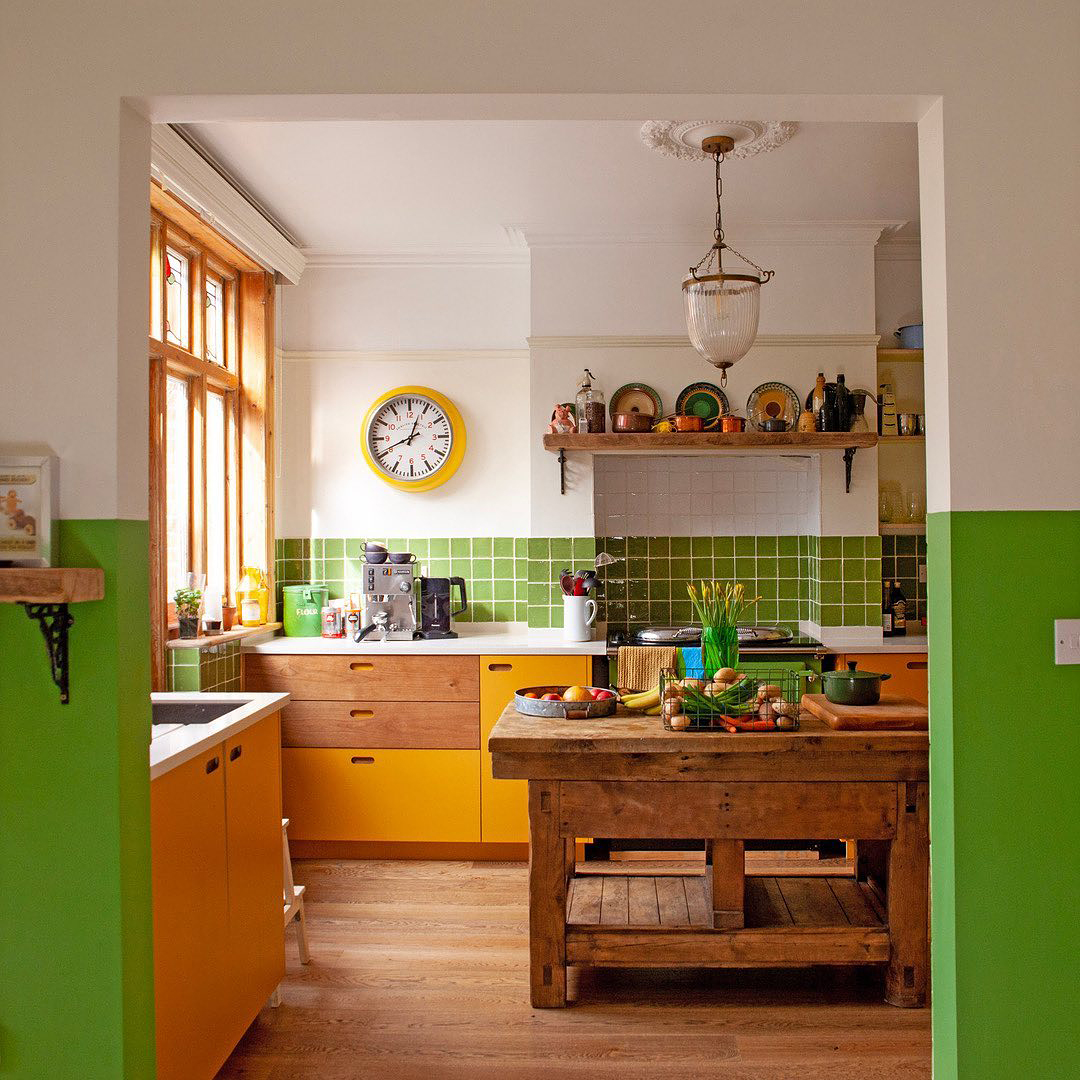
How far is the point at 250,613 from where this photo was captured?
4.56 metres

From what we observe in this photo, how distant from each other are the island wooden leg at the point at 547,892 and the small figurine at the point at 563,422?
196 cm

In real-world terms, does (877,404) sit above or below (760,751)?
above

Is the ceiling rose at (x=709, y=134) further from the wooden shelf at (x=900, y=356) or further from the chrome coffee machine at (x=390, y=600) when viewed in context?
the chrome coffee machine at (x=390, y=600)

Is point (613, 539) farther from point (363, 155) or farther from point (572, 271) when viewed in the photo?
point (363, 155)

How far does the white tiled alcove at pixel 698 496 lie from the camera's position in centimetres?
495

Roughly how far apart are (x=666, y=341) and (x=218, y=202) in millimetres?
1989

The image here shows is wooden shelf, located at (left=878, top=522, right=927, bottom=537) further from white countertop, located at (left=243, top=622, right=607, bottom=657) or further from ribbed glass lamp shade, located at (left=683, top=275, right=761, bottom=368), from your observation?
ribbed glass lamp shade, located at (left=683, top=275, right=761, bottom=368)

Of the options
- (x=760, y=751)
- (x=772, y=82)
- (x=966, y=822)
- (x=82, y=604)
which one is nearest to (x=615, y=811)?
(x=760, y=751)

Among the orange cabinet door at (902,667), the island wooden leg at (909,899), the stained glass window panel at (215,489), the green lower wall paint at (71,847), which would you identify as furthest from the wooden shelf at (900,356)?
the green lower wall paint at (71,847)

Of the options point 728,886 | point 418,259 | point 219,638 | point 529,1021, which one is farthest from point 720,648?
point 418,259

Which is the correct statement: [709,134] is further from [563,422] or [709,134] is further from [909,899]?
[909,899]

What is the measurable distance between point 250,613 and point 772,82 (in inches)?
131

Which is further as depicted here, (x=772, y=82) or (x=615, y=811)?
(x=615, y=811)

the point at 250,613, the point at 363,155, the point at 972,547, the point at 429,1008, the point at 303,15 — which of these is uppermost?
the point at 363,155
